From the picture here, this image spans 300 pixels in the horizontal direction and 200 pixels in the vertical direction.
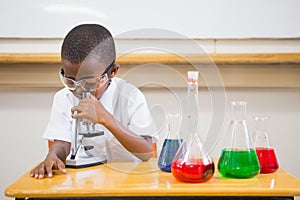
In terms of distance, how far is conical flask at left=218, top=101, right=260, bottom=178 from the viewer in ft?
2.77

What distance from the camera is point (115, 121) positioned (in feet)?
3.33

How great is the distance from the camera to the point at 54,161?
0.95 metres

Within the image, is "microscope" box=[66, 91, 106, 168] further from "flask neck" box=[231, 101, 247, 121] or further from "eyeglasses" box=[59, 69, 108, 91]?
"flask neck" box=[231, 101, 247, 121]

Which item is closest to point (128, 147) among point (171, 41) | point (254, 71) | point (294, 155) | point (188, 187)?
point (188, 187)

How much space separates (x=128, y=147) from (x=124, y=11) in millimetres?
649

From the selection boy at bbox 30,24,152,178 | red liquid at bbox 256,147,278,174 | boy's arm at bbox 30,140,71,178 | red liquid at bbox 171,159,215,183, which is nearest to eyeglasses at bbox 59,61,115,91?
boy at bbox 30,24,152,178

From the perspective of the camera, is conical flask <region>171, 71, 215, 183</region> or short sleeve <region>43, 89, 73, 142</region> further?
short sleeve <region>43, 89, 73, 142</region>

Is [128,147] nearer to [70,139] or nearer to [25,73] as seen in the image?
[70,139]

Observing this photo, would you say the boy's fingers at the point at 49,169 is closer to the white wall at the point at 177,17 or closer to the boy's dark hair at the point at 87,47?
the boy's dark hair at the point at 87,47

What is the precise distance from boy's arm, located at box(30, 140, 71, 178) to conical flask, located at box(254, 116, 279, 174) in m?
0.42

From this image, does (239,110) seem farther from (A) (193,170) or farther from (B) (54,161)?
(B) (54,161)

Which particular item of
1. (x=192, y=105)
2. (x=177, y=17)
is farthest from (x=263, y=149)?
(x=177, y=17)

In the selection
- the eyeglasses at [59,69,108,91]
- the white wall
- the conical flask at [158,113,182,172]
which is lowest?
the conical flask at [158,113,182,172]

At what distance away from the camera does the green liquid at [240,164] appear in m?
0.84
